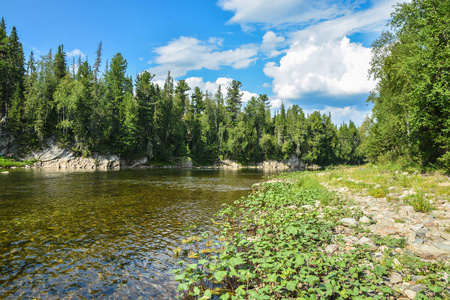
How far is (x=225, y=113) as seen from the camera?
327 feet

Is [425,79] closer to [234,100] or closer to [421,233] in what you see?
[421,233]

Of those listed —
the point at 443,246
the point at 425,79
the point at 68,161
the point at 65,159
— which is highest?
the point at 425,79

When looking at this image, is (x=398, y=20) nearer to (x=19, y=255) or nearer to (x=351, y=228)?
(x=351, y=228)

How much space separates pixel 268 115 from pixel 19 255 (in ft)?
373

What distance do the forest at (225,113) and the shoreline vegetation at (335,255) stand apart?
9.85m

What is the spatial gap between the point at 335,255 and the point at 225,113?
96.1 m

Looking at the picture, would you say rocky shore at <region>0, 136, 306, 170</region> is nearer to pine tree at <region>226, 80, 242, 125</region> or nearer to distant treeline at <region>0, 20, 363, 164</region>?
distant treeline at <region>0, 20, 363, 164</region>

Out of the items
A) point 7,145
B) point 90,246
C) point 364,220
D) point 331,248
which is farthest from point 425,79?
point 7,145

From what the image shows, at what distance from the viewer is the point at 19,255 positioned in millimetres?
7797

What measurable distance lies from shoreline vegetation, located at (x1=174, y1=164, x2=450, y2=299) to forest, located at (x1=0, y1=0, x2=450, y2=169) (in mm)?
9855

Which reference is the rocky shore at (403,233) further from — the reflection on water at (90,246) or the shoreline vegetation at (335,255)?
the reflection on water at (90,246)

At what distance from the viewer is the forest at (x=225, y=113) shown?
17375mm

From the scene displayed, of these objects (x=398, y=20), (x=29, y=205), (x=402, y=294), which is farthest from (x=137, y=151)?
(x=402, y=294)

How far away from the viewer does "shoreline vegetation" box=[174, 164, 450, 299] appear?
450 centimetres
